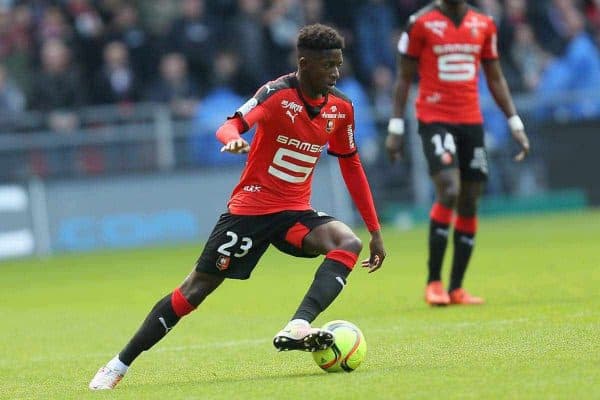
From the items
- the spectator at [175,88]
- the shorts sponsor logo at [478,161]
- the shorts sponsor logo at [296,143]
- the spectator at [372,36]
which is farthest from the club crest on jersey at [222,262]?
the spectator at [372,36]

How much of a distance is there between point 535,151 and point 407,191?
6.70 ft

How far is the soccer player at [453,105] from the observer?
37.6 ft

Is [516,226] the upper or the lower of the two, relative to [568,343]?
lower

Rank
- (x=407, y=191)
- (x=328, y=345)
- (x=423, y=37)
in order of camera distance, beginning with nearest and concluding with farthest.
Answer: (x=328, y=345), (x=423, y=37), (x=407, y=191)

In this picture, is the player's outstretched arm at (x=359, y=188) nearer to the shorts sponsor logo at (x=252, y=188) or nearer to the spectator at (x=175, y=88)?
the shorts sponsor logo at (x=252, y=188)

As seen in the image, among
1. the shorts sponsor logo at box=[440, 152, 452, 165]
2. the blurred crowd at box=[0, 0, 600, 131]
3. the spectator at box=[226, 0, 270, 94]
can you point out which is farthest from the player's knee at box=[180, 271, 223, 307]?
the spectator at box=[226, 0, 270, 94]

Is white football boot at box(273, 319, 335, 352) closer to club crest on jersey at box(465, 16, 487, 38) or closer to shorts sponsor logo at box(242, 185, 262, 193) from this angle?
shorts sponsor logo at box(242, 185, 262, 193)

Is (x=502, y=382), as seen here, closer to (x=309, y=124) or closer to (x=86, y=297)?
(x=309, y=124)

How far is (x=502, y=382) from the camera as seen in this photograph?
6.79 metres

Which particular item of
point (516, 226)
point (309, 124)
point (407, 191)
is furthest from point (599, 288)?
point (407, 191)

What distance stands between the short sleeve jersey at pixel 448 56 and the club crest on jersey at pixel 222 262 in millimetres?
3975

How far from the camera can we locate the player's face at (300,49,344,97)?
7758mm

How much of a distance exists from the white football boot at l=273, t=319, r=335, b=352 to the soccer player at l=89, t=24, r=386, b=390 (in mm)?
307

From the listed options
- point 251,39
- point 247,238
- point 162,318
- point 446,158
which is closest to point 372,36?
point 251,39
